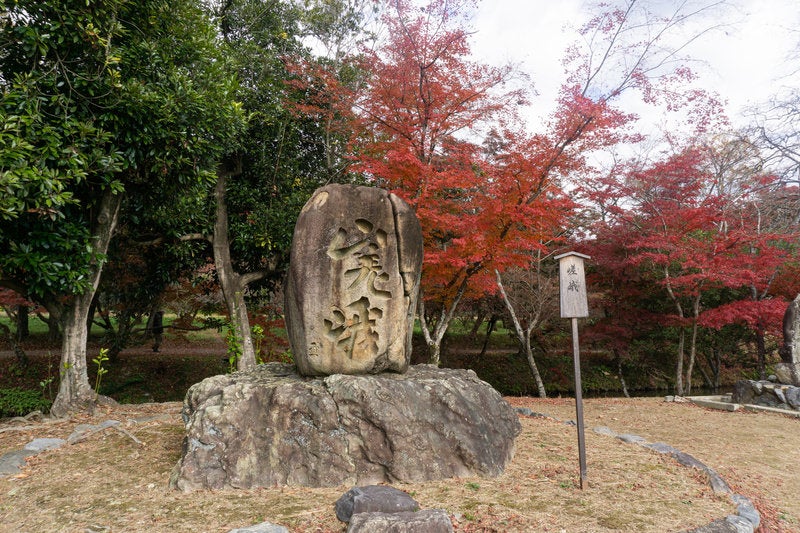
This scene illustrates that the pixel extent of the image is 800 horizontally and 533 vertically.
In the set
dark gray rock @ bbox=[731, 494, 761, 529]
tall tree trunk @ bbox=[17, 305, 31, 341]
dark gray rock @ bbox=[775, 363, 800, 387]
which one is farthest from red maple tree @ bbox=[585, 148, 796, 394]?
tall tree trunk @ bbox=[17, 305, 31, 341]

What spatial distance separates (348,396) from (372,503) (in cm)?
141

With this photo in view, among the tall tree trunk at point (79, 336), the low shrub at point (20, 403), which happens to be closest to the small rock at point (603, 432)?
the tall tree trunk at point (79, 336)

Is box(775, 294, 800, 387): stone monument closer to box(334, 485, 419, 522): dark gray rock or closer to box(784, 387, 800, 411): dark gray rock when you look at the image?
box(784, 387, 800, 411): dark gray rock

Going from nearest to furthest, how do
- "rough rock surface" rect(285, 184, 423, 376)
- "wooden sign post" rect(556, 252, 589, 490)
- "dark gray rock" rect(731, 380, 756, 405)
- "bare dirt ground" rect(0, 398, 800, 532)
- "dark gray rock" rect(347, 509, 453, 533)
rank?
1. "dark gray rock" rect(347, 509, 453, 533)
2. "bare dirt ground" rect(0, 398, 800, 532)
3. "wooden sign post" rect(556, 252, 589, 490)
4. "rough rock surface" rect(285, 184, 423, 376)
5. "dark gray rock" rect(731, 380, 756, 405)

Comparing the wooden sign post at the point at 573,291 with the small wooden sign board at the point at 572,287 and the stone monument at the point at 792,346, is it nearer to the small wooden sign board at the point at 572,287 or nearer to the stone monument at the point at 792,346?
the small wooden sign board at the point at 572,287

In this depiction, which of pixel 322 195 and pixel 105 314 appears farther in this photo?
pixel 105 314

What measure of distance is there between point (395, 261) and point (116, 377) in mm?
13551

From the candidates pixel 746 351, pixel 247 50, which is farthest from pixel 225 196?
pixel 746 351

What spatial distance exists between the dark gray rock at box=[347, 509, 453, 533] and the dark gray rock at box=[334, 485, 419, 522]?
0.21m

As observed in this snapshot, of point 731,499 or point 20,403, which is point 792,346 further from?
point 20,403

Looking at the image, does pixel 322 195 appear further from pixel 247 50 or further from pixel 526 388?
pixel 526 388

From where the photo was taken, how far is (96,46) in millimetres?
7020

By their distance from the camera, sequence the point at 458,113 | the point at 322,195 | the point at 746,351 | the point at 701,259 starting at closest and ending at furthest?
the point at 322,195
the point at 458,113
the point at 701,259
the point at 746,351

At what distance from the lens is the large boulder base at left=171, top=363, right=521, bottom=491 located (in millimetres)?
4934
